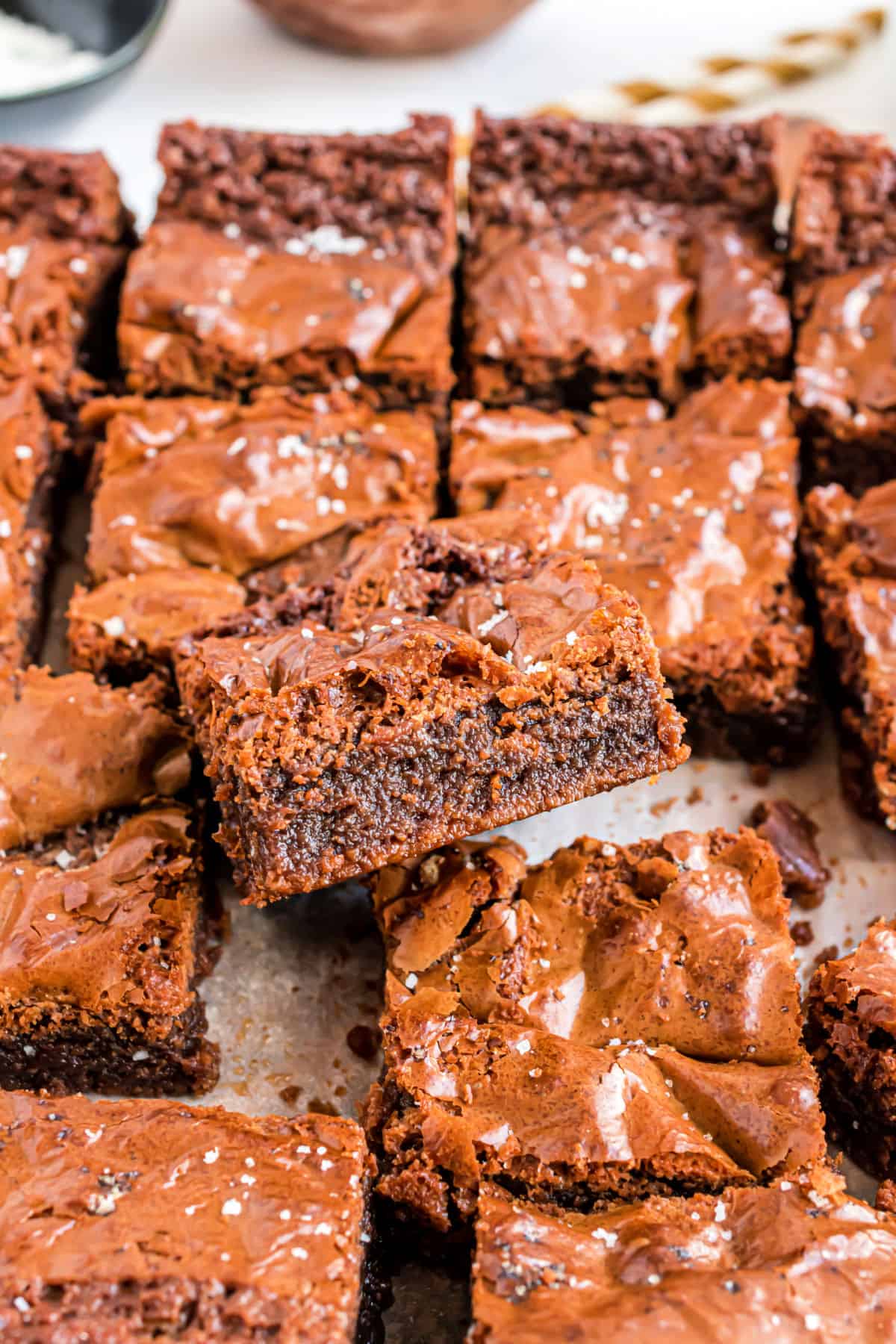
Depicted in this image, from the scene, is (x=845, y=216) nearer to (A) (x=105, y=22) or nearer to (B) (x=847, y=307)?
(B) (x=847, y=307)

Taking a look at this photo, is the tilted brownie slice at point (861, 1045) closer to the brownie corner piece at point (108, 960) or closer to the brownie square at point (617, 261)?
the brownie corner piece at point (108, 960)

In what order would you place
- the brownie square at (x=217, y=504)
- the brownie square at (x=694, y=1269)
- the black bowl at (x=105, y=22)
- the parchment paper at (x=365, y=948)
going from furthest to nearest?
the black bowl at (x=105, y=22) → the brownie square at (x=217, y=504) → the parchment paper at (x=365, y=948) → the brownie square at (x=694, y=1269)

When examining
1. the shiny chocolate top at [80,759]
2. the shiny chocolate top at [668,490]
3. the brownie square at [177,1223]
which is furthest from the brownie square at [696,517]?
the brownie square at [177,1223]

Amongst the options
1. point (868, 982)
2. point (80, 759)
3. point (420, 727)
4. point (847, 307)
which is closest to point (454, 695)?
point (420, 727)

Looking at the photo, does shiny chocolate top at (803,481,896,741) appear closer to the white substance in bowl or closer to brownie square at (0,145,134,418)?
brownie square at (0,145,134,418)

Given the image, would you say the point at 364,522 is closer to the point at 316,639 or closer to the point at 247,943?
the point at 316,639

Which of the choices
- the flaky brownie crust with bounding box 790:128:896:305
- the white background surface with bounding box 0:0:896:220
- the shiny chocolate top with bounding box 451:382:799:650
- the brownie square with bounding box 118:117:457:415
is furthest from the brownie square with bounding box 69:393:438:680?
the white background surface with bounding box 0:0:896:220
